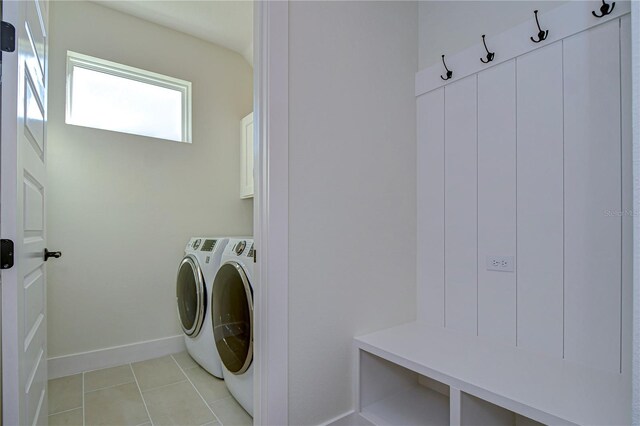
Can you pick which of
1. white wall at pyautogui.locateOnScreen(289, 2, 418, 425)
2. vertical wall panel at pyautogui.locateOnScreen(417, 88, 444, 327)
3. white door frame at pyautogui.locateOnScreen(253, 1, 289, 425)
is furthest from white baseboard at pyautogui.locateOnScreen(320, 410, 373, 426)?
vertical wall panel at pyautogui.locateOnScreen(417, 88, 444, 327)

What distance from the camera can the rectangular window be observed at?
236 cm

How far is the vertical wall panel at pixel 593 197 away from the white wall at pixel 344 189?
719mm

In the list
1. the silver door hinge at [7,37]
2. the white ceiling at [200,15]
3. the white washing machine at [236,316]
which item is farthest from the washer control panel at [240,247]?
the white ceiling at [200,15]

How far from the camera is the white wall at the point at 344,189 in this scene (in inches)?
53.5

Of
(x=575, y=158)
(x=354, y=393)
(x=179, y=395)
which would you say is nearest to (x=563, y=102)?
(x=575, y=158)

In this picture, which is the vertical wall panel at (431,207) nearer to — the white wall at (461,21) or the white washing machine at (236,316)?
the white wall at (461,21)

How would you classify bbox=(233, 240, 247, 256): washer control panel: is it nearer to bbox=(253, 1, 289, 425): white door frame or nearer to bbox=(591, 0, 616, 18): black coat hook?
bbox=(253, 1, 289, 425): white door frame

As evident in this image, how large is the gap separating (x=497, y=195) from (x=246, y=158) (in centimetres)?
206

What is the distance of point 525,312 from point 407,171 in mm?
871

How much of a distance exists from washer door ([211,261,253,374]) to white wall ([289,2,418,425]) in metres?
0.38

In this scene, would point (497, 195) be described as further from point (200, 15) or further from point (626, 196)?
point (200, 15)

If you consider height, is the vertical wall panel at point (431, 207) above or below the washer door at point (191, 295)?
above

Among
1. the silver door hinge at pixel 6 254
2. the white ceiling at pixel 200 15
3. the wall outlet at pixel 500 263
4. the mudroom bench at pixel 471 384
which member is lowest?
the mudroom bench at pixel 471 384

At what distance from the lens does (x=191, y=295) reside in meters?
2.30
